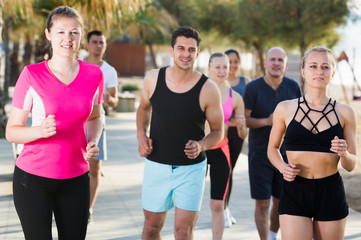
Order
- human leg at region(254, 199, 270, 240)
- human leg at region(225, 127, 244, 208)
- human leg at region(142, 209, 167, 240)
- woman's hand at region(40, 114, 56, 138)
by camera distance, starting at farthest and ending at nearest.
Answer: human leg at region(225, 127, 244, 208), human leg at region(254, 199, 270, 240), human leg at region(142, 209, 167, 240), woman's hand at region(40, 114, 56, 138)

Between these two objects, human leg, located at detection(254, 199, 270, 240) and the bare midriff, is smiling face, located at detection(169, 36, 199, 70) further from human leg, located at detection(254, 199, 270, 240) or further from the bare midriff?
human leg, located at detection(254, 199, 270, 240)

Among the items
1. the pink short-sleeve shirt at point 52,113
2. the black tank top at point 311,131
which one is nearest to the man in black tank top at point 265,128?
the black tank top at point 311,131

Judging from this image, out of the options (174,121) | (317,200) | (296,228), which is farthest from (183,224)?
(317,200)

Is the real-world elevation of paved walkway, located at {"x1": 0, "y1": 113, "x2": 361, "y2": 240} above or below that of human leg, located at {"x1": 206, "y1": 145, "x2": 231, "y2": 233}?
below

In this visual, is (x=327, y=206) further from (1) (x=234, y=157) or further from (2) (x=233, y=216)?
(2) (x=233, y=216)

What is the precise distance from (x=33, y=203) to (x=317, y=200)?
183 cm

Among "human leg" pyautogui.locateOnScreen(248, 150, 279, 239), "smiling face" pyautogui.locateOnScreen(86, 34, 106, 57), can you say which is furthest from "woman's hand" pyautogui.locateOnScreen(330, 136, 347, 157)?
"smiling face" pyautogui.locateOnScreen(86, 34, 106, 57)

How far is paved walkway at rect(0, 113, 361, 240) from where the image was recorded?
6531 millimetres

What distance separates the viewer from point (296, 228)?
3.76 metres

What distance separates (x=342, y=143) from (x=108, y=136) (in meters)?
12.2

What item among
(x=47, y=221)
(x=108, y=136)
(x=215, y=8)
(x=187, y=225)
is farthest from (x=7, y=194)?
(x=215, y=8)

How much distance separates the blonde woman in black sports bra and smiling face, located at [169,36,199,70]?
2.97ft

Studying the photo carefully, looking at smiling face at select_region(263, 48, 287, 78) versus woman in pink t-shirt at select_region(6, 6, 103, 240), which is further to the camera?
smiling face at select_region(263, 48, 287, 78)

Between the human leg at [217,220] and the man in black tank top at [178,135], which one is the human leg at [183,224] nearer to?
the man in black tank top at [178,135]
